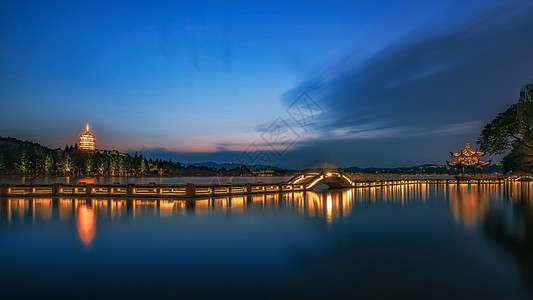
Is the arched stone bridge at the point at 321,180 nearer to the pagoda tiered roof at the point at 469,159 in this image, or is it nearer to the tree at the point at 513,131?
the tree at the point at 513,131

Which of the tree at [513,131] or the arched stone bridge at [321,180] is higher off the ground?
the tree at [513,131]

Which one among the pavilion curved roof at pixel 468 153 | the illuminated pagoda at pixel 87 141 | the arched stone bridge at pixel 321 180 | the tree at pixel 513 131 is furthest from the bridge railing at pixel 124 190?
the illuminated pagoda at pixel 87 141

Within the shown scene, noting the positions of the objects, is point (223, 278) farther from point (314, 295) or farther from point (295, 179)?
point (295, 179)

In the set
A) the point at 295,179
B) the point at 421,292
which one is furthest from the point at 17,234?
the point at 295,179

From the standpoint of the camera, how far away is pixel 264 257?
392 inches

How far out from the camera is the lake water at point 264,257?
23.6 ft

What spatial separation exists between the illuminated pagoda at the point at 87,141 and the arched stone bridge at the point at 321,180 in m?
166

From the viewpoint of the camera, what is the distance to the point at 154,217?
17.5 meters

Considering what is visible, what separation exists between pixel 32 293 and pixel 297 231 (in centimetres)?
960

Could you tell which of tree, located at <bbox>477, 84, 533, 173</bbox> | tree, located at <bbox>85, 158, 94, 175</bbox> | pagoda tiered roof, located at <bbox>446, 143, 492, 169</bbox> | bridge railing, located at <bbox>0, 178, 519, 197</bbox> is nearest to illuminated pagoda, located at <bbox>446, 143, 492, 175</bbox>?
pagoda tiered roof, located at <bbox>446, 143, 492, 169</bbox>

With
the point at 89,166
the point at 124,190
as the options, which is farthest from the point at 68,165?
the point at 124,190

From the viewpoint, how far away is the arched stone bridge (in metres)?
40.8

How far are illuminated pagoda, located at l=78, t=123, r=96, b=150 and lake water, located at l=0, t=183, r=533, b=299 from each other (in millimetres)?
178143

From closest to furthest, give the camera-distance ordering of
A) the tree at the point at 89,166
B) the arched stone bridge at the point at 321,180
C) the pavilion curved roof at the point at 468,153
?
the arched stone bridge at the point at 321,180
the pavilion curved roof at the point at 468,153
the tree at the point at 89,166
